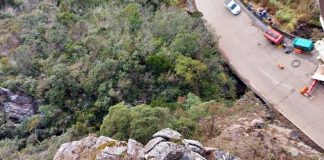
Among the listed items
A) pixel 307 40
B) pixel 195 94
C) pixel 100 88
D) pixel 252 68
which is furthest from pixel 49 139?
pixel 307 40

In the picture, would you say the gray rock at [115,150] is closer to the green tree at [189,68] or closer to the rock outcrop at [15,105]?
the green tree at [189,68]

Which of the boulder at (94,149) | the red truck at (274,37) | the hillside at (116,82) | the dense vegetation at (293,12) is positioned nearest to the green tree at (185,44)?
the hillside at (116,82)

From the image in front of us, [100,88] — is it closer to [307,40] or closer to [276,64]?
[276,64]

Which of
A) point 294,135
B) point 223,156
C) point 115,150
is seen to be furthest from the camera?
point 294,135

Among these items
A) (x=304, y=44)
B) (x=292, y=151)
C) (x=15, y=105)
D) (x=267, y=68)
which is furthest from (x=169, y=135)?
(x=304, y=44)

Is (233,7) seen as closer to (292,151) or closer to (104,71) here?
(104,71)

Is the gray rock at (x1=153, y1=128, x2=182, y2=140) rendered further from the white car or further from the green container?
the white car

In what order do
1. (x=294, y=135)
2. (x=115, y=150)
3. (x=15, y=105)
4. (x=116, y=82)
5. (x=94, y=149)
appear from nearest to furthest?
(x=115, y=150)
(x=94, y=149)
(x=294, y=135)
(x=116, y=82)
(x=15, y=105)
